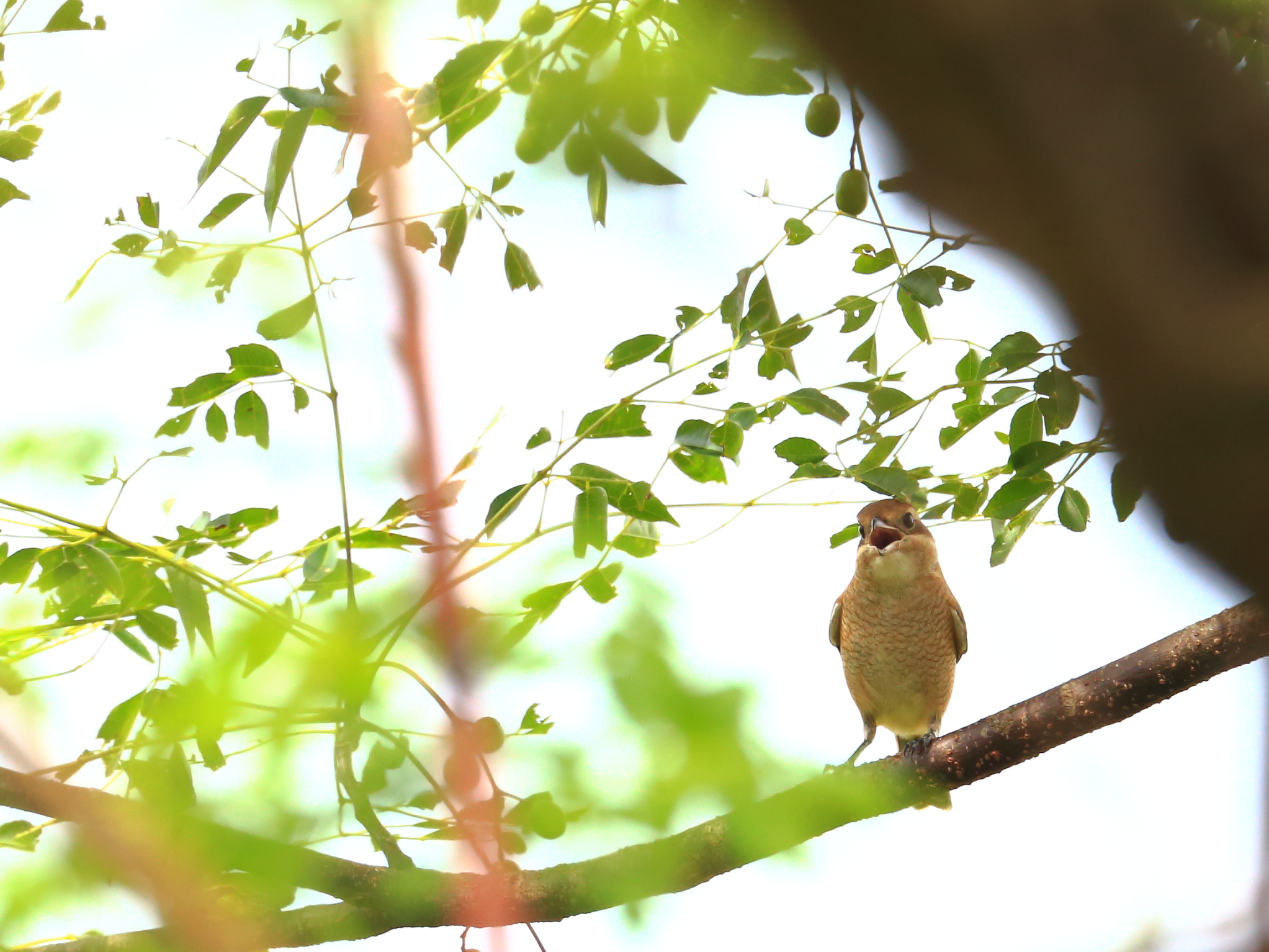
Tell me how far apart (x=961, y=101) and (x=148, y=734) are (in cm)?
71

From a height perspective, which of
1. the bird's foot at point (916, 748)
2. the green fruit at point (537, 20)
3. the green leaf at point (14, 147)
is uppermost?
the green leaf at point (14, 147)

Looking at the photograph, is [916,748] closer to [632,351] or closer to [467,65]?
[632,351]

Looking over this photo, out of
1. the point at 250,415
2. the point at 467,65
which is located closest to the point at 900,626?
the point at 250,415

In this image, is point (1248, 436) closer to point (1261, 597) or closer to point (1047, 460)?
point (1261, 597)

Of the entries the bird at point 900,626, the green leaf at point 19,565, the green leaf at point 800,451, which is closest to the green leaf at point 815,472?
the green leaf at point 800,451

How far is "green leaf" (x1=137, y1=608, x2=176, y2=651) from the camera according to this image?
2057 mm

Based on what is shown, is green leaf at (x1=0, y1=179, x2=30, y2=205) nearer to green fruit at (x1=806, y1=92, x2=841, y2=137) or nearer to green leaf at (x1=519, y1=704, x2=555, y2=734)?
green fruit at (x1=806, y1=92, x2=841, y2=137)

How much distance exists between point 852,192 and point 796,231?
7.4 inches

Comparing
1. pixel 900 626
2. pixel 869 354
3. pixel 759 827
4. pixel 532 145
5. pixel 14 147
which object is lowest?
pixel 900 626

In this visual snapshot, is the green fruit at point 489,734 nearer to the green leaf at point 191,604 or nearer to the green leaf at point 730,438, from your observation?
the green leaf at point 191,604

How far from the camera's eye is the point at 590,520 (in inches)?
70.7

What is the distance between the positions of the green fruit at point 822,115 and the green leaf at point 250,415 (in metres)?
1.13

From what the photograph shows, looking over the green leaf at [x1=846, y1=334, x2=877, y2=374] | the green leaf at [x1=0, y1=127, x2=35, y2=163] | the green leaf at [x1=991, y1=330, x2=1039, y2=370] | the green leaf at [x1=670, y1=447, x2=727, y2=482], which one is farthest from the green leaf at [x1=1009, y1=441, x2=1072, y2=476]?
the green leaf at [x1=0, y1=127, x2=35, y2=163]

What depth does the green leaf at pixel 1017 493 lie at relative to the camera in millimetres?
2359
